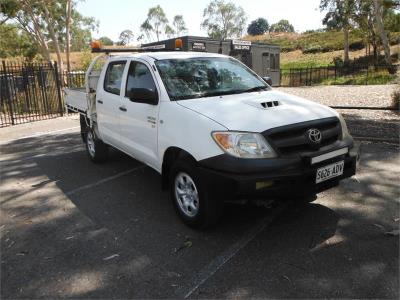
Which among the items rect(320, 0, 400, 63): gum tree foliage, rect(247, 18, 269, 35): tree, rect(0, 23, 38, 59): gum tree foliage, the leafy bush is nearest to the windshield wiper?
rect(320, 0, 400, 63): gum tree foliage

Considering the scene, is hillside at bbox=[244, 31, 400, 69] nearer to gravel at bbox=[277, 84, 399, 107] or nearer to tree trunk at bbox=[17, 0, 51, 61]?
gravel at bbox=[277, 84, 399, 107]

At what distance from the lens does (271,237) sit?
3.92 metres

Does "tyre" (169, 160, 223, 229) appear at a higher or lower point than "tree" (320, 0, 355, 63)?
lower

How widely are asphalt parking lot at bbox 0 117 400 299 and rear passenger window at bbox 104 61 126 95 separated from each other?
4.67 feet

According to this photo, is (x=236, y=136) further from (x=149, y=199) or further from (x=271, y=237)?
(x=149, y=199)

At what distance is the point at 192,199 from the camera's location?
4.10 metres

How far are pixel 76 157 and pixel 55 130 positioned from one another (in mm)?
4160

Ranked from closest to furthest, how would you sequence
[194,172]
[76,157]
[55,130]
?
[194,172]
[76,157]
[55,130]

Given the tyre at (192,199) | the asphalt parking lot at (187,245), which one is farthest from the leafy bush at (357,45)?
the tyre at (192,199)

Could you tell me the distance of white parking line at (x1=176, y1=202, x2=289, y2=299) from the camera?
123 inches

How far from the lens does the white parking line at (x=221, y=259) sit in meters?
3.11

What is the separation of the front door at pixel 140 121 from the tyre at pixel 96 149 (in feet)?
4.75

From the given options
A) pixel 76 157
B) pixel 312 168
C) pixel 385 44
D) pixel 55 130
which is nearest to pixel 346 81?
pixel 385 44

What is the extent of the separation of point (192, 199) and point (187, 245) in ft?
1.63
